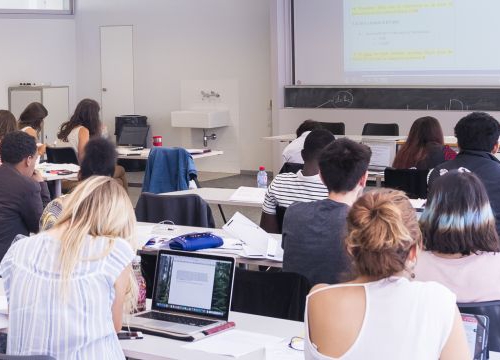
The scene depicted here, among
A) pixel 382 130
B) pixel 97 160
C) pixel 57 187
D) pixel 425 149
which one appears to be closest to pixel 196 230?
pixel 97 160

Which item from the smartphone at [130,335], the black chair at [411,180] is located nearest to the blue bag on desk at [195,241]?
the smartphone at [130,335]

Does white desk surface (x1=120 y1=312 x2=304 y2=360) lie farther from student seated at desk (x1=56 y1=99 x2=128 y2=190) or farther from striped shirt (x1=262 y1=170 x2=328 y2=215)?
student seated at desk (x1=56 y1=99 x2=128 y2=190)

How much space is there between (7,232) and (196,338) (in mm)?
2334

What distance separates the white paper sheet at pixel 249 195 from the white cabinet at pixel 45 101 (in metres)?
6.46

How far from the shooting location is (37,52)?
12875mm

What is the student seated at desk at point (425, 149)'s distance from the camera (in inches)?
265

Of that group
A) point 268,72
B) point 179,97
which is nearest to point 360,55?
point 268,72

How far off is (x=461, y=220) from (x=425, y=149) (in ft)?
12.8

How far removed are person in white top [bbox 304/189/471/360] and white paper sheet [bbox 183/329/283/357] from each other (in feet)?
2.41

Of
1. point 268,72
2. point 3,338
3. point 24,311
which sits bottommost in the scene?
point 3,338

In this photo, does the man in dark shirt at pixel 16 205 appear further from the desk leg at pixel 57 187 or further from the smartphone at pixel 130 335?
the desk leg at pixel 57 187

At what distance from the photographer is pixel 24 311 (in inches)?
108

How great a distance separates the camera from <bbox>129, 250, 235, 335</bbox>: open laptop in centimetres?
322

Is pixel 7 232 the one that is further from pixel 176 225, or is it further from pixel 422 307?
pixel 422 307
